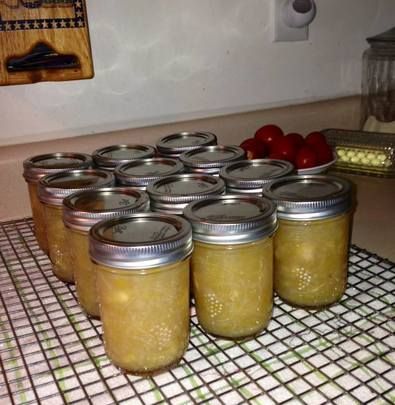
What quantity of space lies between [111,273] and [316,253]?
25 centimetres

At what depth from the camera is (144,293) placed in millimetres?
508

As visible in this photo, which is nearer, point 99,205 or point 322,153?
point 99,205

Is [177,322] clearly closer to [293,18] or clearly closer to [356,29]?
[293,18]

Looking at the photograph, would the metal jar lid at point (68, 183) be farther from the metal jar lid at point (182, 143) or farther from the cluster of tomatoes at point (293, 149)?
the cluster of tomatoes at point (293, 149)

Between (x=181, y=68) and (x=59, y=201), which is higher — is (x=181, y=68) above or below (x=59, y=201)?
above

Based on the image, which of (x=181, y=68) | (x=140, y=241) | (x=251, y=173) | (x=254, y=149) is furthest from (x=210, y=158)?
(x=181, y=68)

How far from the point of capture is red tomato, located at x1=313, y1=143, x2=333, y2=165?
973mm

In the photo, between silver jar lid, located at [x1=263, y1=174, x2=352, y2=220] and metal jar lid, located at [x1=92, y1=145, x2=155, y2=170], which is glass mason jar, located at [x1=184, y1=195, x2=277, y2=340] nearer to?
silver jar lid, located at [x1=263, y1=174, x2=352, y2=220]

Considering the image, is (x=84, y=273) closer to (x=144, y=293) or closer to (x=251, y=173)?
(x=144, y=293)

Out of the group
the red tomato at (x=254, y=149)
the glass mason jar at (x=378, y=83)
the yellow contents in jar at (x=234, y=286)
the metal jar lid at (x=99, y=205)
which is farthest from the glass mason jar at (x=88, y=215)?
the glass mason jar at (x=378, y=83)

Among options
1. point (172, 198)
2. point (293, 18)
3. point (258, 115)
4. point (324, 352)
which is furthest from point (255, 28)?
point (324, 352)

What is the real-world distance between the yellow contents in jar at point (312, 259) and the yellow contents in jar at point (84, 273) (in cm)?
22

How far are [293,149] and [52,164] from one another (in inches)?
17.1

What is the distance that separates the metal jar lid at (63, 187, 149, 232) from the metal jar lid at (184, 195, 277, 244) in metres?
0.07
